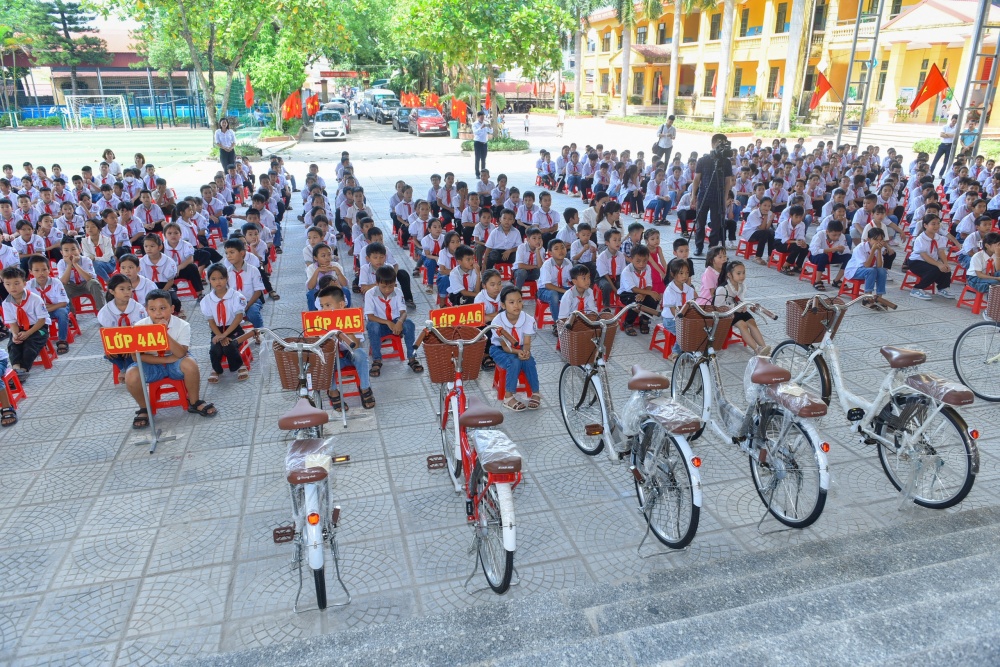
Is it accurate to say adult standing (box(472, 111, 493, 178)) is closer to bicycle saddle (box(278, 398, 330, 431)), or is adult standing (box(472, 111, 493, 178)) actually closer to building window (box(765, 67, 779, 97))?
bicycle saddle (box(278, 398, 330, 431))

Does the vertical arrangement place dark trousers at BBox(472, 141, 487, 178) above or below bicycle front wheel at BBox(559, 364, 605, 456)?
above

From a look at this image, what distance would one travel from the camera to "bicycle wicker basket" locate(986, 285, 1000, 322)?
5113 millimetres

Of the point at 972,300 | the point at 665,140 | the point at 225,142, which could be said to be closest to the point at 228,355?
the point at 972,300

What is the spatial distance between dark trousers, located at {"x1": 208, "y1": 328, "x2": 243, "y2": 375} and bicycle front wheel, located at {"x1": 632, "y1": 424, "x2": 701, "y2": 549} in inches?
159

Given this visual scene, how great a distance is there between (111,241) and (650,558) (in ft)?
27.7

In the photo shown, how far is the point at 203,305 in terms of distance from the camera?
19.7 ft

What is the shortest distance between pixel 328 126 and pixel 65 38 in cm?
2358

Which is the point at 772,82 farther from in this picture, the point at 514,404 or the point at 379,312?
the point at 514,404

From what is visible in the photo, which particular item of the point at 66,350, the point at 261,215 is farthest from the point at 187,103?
the point at 66,350

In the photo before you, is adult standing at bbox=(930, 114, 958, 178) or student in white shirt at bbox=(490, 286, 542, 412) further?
adult standing at bbox=(930, 114, 958, 178)

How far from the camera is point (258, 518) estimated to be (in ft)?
13.3

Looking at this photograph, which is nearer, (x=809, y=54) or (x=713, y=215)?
(x=713, y=215)

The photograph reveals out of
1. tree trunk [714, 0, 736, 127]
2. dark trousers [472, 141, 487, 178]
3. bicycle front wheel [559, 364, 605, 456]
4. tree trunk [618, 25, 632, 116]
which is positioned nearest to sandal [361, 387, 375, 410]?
bicycle front wheel [559, 364, 605, 456]

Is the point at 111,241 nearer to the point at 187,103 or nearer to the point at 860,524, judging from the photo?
the point at 860,524
